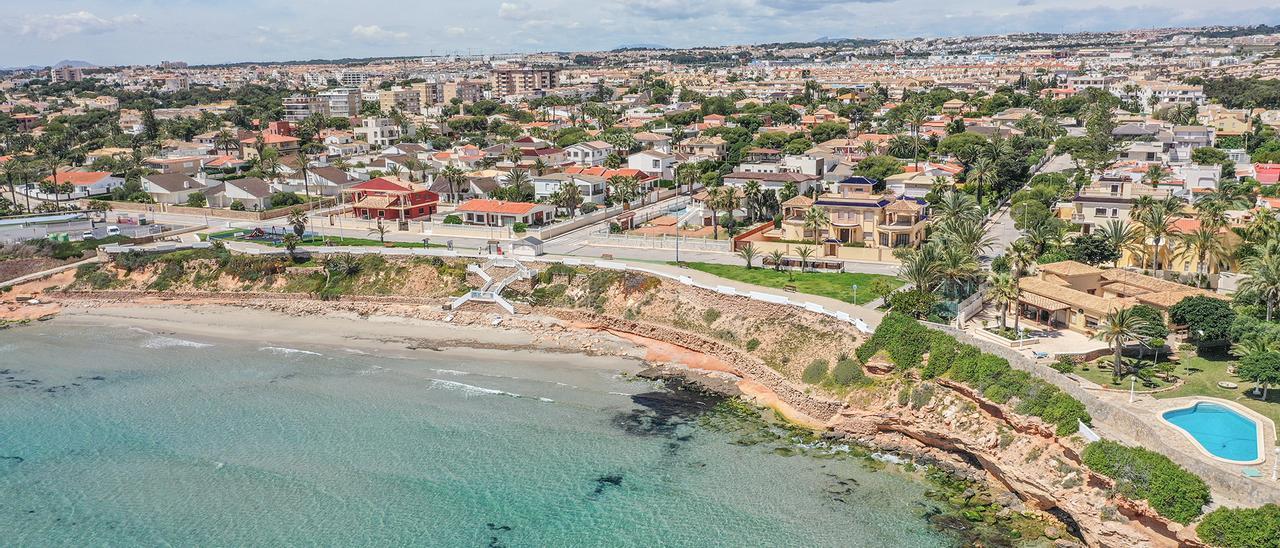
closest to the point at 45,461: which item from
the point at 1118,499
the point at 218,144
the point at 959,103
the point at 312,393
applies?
the point at 312,393

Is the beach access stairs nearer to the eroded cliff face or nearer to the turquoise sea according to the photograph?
the turquoise sea

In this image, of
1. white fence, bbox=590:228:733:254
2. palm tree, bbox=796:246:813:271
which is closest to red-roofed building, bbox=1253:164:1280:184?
palm tree, bbox=796:246:813:271

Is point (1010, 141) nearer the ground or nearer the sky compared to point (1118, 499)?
nearer the sky

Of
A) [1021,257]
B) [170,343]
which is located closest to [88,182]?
[170,343]

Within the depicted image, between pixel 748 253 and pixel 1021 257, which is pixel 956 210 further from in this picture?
pixel 1021 257

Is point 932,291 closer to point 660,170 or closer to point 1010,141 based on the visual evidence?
point 660,170

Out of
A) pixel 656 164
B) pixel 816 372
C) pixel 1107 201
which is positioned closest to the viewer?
pixel 816 372

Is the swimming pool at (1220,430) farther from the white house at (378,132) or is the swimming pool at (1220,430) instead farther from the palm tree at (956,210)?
the white house at (378,132)
